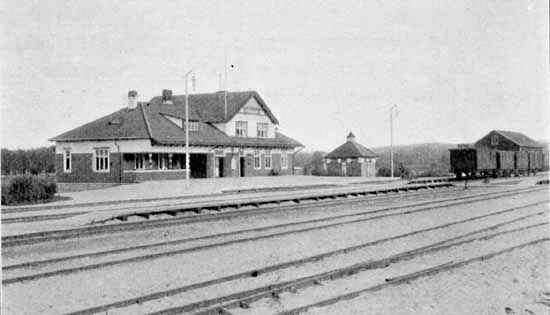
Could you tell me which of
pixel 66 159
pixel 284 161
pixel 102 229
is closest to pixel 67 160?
pixel 66 159

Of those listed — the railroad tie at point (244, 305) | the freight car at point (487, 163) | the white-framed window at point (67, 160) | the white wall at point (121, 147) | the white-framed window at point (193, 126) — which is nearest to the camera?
the railroad tie at point (244, 305)

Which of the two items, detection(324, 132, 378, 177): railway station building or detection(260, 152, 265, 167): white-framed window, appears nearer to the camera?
detection(260, 152, 265, 167): white-framed window

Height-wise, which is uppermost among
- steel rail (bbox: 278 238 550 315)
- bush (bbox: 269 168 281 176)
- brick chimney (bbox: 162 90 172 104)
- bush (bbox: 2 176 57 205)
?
brick chimney (bbox: 162 90 172 104)

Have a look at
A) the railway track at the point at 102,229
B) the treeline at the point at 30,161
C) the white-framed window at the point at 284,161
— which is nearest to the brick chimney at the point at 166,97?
the white-framed window at the point at 284,161

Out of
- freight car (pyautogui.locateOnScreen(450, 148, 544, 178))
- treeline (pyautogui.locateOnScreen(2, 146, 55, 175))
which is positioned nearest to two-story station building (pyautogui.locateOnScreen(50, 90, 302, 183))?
treeline (pyautogui.locateOnScreen(2, 146, 55, 175))

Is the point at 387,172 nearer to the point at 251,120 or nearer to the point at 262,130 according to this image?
the point at 262,130

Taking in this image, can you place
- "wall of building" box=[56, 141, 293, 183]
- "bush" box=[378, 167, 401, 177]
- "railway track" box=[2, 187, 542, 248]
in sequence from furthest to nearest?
"bush" box=[378, 167, 401, 177] < "wall of building" box=[56, 141, 293, 183] < "railway track" box=[2, 187, 542, 248]

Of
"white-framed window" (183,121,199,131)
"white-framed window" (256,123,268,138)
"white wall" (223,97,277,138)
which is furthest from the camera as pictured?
"white-framed window" (256,123,268,138)

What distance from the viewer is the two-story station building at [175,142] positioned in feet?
114

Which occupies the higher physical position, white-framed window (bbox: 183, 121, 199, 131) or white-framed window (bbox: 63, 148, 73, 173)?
white-framed window (bbox: 183, 121, 199, 131)

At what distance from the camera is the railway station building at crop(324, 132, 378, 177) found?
54.9m

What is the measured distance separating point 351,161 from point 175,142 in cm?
2512

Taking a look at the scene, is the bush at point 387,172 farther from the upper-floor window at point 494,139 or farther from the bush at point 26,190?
the bush at point 26,190

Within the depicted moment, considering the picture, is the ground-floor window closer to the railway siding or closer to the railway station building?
the railway station building
